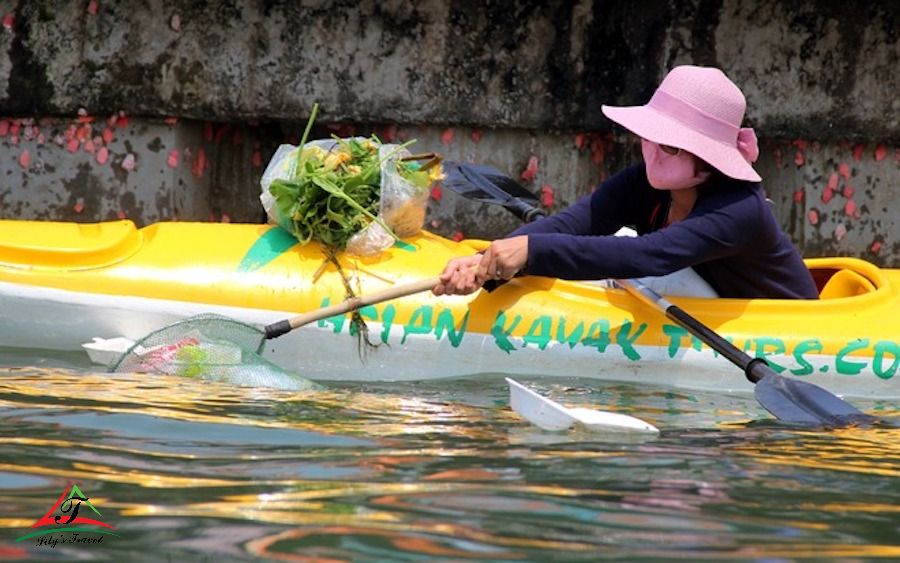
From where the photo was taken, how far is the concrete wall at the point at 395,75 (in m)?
6.77

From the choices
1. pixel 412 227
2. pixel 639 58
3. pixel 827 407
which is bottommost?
pixel 827 407

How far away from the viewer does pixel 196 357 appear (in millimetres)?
4590

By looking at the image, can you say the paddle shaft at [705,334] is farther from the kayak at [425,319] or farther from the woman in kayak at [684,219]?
the woman in kayak at [684,219]

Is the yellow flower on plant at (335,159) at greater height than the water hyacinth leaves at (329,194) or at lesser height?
greater

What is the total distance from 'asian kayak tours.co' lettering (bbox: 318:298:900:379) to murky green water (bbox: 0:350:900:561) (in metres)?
0.52

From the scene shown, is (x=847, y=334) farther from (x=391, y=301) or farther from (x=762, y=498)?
(x=762, y=498)

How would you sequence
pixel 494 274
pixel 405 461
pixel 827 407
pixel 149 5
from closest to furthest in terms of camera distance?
pixel 405 461, pixel 827 407, pixel 494 274, pixel 149 5

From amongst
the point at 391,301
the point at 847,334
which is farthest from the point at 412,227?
the point at 847,334

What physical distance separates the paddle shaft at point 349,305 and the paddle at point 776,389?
0.69 metres

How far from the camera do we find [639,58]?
6781mm

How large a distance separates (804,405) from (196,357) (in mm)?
1749

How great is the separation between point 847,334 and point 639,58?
7.16ft

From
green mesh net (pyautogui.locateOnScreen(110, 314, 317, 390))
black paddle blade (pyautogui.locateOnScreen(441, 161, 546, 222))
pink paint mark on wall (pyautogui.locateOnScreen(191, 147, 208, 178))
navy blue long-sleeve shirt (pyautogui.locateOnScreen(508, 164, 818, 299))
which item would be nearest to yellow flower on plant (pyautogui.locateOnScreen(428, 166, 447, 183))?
black paddle blade (pyautogui.locateOnScreen(441, 161, 546, 222))

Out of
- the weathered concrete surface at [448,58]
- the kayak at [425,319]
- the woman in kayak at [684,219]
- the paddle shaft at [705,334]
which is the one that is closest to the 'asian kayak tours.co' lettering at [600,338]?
the kayak at [425,319]
